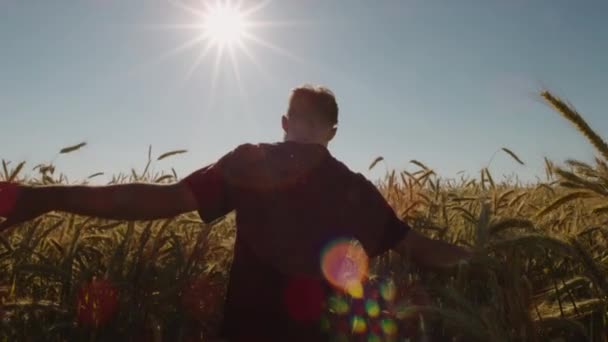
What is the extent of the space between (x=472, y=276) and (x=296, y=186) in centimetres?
95

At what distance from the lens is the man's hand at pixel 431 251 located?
7.34 feet

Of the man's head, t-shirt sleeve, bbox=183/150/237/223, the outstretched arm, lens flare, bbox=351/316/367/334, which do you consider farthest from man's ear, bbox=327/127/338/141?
lens flare, bbox=351/316/367/334

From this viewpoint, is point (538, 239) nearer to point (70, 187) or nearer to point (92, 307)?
point (70, 187)

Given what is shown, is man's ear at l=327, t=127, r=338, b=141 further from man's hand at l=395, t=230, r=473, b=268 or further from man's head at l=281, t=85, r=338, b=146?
man's hand at l=395, t=230, r=473, b=268

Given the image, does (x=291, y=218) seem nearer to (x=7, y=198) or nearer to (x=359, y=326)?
(x=359, y=326)

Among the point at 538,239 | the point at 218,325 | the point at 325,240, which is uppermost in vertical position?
the point at 325,240

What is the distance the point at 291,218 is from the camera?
7.80 ft

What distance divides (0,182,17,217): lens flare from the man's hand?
5.41ft

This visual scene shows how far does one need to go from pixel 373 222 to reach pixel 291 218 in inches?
16.3

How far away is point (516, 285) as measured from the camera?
1.52 metres

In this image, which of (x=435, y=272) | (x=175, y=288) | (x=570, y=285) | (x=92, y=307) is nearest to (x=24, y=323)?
(x=92, y=307)

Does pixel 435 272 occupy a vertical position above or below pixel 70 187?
below

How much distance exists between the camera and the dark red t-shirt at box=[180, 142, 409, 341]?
229cm

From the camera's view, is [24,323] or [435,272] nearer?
[24,323]
